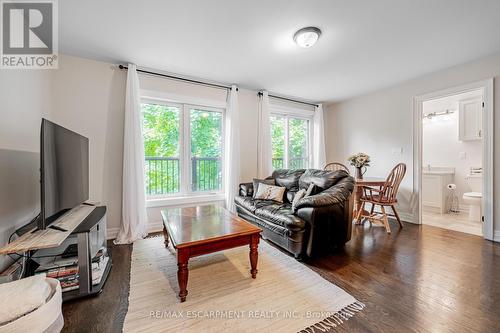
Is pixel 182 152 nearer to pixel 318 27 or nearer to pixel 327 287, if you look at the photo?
pixel 318 27

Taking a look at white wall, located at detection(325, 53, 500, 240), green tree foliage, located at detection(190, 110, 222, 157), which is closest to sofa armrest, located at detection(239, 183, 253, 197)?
green tree foliage, located at detection(190, 110, 222, 157)

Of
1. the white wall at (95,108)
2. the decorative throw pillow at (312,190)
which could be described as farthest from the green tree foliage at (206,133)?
the decorative throw pillow at (312,190)

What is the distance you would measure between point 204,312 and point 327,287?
1020 mm

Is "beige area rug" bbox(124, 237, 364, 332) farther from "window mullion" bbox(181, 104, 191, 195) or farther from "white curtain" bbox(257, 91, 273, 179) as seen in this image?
"white curtain" bbox(257, 91, 273, 179)

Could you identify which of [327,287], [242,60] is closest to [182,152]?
[242,60]

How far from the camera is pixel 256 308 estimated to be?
1503mm

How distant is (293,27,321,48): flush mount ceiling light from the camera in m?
2.12

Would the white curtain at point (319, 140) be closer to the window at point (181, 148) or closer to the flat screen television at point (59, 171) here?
the window at point (181, 148)

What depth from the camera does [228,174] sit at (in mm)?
3668

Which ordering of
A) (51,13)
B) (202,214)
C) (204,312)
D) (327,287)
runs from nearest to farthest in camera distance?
(204,312)
(327,287)
(51,13)
(202,214)

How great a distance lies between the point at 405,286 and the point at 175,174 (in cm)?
A: 323

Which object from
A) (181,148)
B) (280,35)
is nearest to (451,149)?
(280,35)

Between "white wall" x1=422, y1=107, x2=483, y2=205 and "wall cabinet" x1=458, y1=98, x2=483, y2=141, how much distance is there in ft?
0.82

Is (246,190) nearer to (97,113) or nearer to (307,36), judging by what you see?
(307,36)
